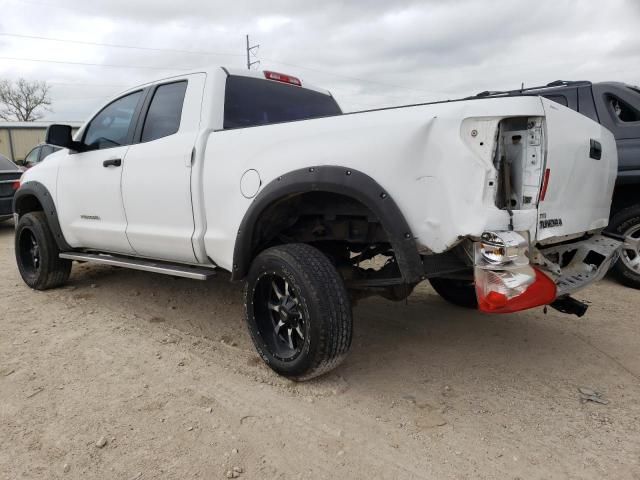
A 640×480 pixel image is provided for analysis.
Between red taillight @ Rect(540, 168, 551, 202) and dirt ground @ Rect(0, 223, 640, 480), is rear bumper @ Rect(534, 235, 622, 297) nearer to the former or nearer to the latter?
red taillight @ Rect(540, 168, 551, 202)

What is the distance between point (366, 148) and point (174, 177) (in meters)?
1.63

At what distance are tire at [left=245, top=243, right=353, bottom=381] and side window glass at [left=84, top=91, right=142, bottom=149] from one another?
2.04 metres

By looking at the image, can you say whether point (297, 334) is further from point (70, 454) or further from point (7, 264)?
point (7, 264)

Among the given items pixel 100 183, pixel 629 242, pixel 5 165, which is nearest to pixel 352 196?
pixel 100 183

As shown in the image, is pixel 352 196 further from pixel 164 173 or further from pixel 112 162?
pixel 112 162

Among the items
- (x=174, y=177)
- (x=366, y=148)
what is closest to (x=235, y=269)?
(x=174, y=177)

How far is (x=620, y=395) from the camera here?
2.80 meters

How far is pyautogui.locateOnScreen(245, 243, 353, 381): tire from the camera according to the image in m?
2.65

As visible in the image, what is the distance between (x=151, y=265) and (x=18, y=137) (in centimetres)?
2151

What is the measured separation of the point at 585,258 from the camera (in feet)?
9.98

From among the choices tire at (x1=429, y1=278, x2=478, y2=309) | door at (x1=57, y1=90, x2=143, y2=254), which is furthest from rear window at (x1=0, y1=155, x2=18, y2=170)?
tire at (x1=429, y1=278, x2=478, y2=309)

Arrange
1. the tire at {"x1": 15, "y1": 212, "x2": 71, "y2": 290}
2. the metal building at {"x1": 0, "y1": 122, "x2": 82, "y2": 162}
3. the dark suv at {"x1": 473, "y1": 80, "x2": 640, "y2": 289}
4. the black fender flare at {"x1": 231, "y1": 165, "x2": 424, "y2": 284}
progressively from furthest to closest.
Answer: the metal building at {"x1": 0, "y1": 122, "x2": 82, "y2": 162}
the dark suv at {"x1": 473, "y1": 80, "x2": 640, "y2": 289}
the tire at {"x1": 15, "y1": 212, "x2": 71, "y2": 290}
the black fender flare at {"x1": 231, "y1": 165, "x2": 424, "y2": 284}

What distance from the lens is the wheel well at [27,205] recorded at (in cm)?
527

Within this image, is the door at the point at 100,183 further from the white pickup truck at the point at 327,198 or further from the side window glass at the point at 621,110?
the side window glass at the point at 621,110
